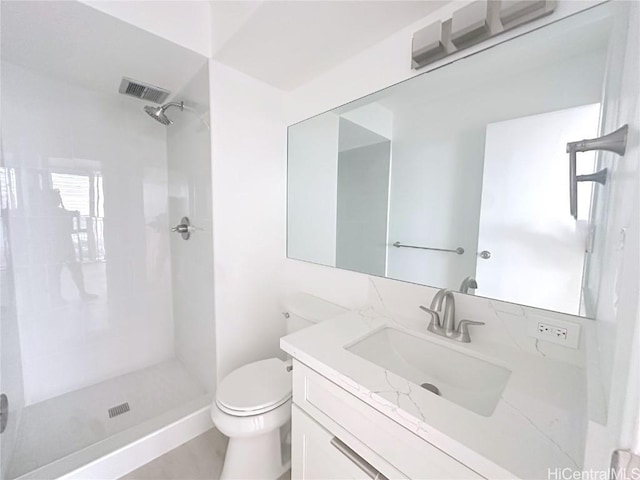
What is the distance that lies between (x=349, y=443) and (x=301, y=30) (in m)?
1.63

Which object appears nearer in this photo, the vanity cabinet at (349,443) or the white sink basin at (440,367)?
the vanity cabinet at (349,443)

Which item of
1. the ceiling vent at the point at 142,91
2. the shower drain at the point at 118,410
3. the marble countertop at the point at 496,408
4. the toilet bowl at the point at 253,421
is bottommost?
the shower drain at the point at 118,410

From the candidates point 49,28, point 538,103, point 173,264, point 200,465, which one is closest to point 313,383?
point 200,465

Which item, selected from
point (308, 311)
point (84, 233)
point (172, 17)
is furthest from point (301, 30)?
point (84, 233)

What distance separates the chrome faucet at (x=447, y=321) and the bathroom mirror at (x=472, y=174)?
0.47 feet

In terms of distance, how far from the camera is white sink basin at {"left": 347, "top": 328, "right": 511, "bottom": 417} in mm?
837

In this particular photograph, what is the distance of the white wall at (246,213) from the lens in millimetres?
1472

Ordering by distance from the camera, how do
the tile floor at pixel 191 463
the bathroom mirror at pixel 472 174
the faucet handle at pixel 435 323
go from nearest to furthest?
the bathroom mirror at pixel 472 174 < the faucet handle at pixel 435 323 < the tile floor at pixel 191 463

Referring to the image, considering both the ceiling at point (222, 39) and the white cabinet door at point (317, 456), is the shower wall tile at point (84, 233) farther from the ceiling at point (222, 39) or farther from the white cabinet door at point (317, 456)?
the white cabinet door at point (317, 456)

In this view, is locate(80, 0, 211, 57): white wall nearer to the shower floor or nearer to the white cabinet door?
the white cabinet door

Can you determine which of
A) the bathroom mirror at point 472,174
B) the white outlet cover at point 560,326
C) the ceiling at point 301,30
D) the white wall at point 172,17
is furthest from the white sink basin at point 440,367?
the white wall at point 172,17

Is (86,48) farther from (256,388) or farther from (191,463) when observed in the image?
(191,463)

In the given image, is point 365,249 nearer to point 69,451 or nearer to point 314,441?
point 314,441

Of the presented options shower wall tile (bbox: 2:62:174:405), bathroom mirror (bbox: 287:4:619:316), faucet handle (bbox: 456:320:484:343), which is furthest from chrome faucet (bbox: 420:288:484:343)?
shower wall tile (bbox: 2:62:174:405)
